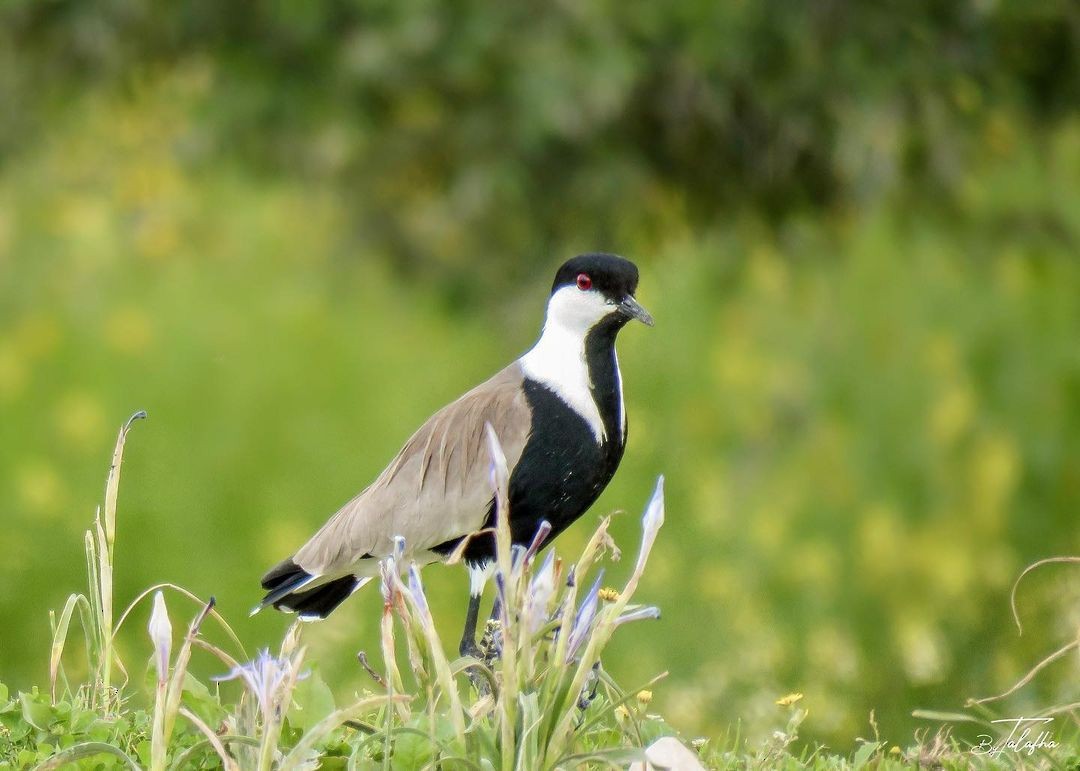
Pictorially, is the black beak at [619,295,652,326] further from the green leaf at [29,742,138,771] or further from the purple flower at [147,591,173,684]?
the green leaf at [29,742,138,771]

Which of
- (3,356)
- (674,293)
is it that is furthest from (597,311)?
(3,356)

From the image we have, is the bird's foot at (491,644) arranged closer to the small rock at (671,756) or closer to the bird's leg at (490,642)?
the bird's leg at (490,642)

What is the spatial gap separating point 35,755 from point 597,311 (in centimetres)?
132

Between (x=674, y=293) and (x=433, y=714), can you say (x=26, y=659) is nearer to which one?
(x=674, y=293)

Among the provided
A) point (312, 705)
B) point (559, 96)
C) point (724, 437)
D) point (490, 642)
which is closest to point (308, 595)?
point (490, 642)

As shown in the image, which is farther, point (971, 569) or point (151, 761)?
point (971, 569)

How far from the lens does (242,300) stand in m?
Result: 7.87

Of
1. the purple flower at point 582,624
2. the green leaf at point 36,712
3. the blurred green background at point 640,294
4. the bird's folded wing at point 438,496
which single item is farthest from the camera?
the blurred green background at point 640,294

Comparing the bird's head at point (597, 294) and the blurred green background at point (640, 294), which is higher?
the bird's head at point (597, 294)

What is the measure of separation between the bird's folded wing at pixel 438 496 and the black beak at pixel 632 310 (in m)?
0.26

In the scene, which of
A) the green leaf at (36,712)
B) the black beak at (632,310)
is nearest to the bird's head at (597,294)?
the black beak at (632,310)

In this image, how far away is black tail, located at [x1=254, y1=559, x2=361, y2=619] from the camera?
11.8ft

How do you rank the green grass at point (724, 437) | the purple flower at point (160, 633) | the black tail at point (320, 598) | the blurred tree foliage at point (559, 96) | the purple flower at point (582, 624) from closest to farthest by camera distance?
the purple flower at point (160, 633) → the purple flower at point (582, 624) → the black tail at point (320, 598) → the green grass at point (724, 437) → the blurred tree foliage at point (559, 96)

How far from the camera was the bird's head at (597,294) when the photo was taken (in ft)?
11.2
